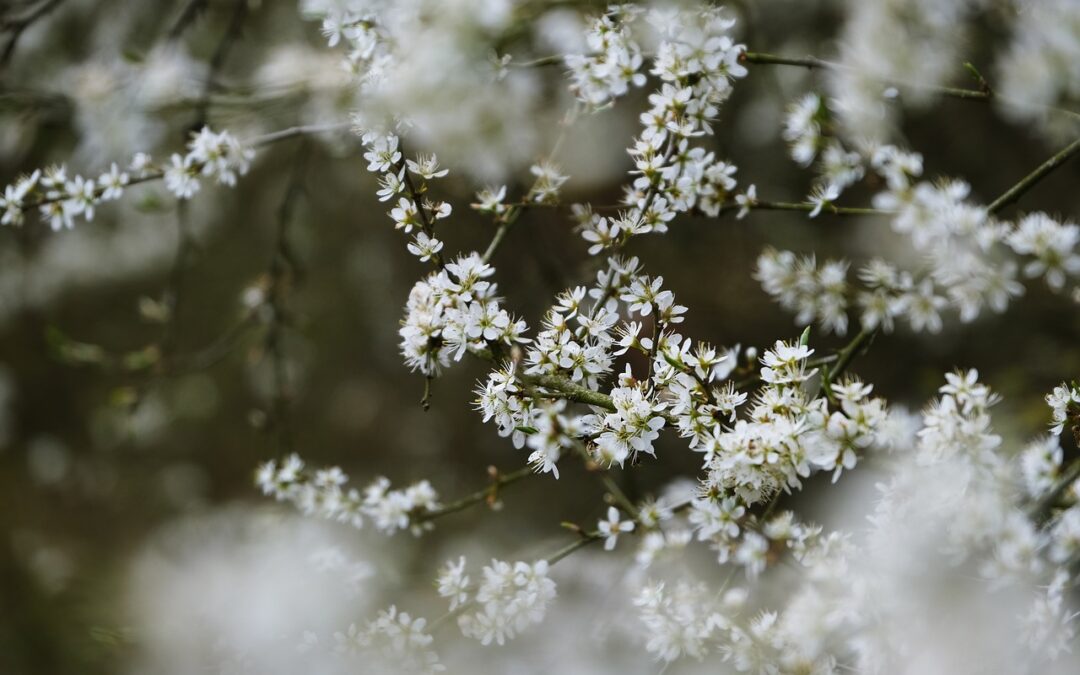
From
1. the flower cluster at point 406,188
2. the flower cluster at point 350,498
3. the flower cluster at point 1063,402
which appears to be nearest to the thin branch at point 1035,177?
the flower cluster at point 1063,402

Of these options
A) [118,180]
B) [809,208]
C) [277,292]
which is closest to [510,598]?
[809,208]

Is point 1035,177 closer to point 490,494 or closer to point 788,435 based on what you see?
point 788,435

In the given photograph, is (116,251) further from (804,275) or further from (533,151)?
(804,275)

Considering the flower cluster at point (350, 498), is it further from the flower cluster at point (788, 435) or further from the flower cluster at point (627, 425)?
the flower cluster at point (788, 435)

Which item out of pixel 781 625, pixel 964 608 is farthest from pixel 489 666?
pixel 964 608

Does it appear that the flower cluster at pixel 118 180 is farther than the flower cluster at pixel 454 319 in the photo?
Yes

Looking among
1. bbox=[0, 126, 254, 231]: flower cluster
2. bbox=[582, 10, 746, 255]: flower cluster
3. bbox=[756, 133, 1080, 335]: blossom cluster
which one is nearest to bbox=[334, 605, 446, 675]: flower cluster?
bbox=[582, 10, 746, 255]: flower cluster

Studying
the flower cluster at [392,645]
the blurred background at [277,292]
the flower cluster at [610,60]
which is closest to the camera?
the flower cluster at [610,60]
